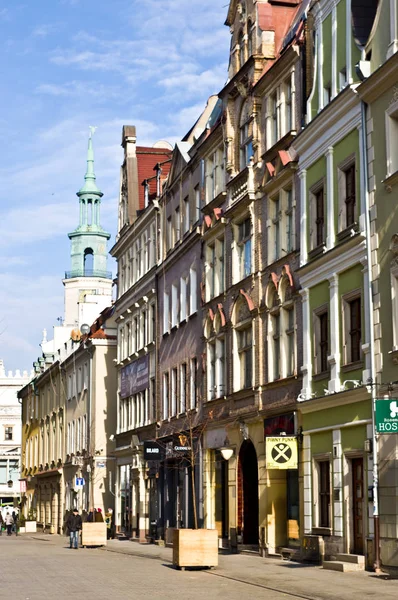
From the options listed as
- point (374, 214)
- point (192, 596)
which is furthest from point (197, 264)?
point (192, 596)

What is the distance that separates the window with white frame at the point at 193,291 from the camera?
44.8 m

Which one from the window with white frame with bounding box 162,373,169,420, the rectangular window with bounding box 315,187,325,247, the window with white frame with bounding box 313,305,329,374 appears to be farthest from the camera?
the window with white frame with bounding box 162,373,169,420

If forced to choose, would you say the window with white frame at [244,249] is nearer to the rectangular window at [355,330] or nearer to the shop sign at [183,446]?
the shop sign at [183,446]

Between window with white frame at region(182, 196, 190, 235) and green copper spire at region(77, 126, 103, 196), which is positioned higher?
green copper spire at region(77, 126, 103, 196)

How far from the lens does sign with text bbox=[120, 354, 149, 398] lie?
2103 inches

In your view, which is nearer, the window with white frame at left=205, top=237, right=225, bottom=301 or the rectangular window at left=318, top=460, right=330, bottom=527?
the rectangular window at left=318, top=460, right=330, bottom=527

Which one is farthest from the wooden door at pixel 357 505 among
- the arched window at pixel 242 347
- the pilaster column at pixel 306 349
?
the arched window at pixel 242 347

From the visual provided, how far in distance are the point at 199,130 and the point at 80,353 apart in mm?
23892

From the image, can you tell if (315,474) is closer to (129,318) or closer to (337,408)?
(337,408)

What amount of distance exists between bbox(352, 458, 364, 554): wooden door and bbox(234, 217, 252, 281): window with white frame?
34.6 feet

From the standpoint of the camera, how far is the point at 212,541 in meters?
27.9

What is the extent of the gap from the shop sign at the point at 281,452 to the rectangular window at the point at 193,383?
12.5 m

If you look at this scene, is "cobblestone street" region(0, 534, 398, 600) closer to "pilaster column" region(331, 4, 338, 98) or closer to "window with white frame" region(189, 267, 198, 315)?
"pilaster column" region(331, 4, 338, 98)

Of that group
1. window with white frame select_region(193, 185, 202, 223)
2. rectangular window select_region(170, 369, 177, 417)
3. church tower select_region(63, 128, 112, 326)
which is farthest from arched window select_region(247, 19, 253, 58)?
church tower select_region(63, 128, 112, 326)
